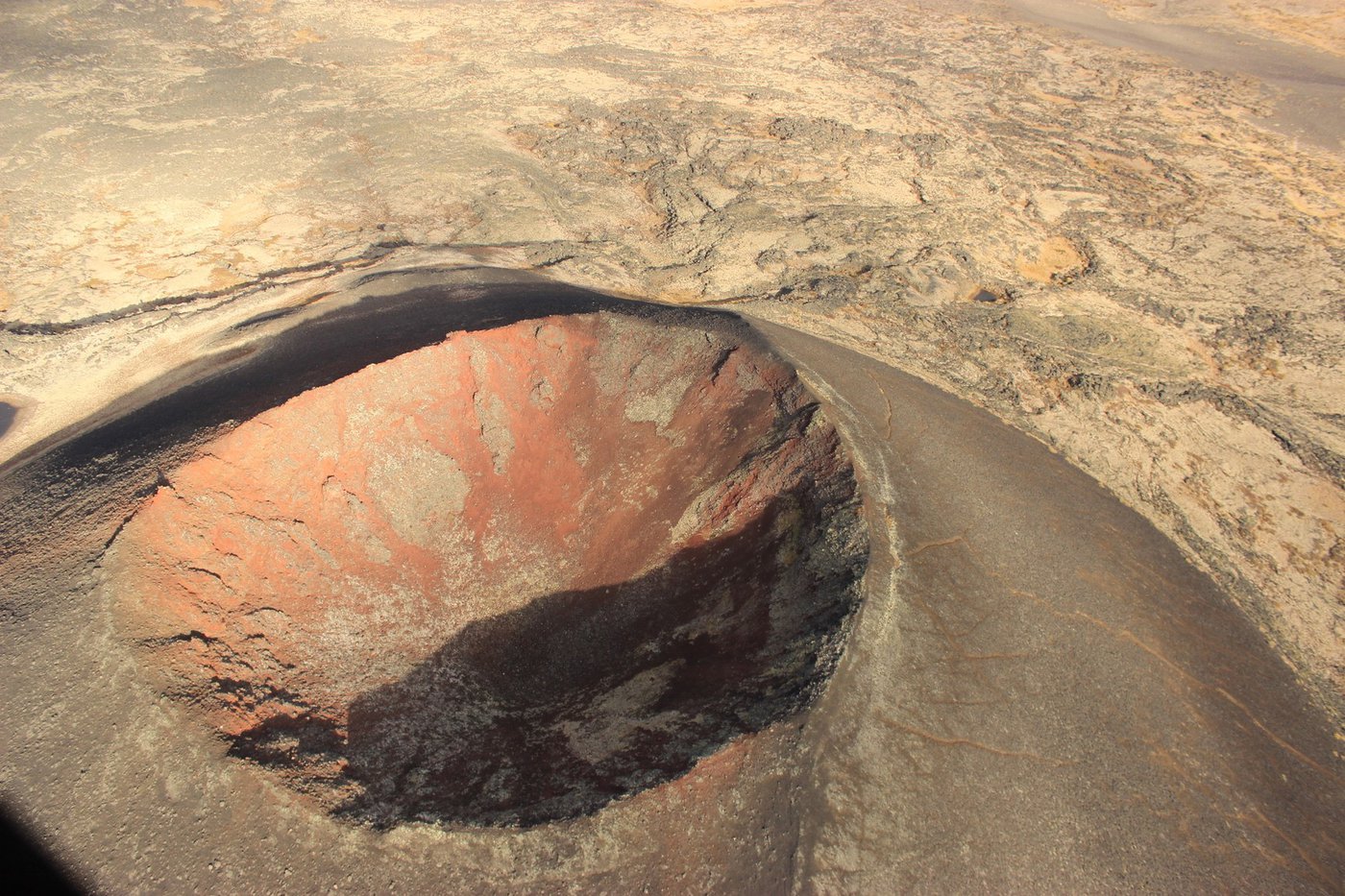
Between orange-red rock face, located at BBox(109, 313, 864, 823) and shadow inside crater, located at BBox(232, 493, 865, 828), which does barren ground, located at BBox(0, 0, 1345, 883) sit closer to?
orange-red rock face, located at BBox(109, 313, 864, 823)

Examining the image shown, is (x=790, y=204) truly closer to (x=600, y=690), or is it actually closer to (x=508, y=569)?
(x=508, y=569)

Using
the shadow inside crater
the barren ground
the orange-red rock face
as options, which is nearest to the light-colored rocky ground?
the barren ground

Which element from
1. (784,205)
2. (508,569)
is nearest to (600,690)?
(508,569)

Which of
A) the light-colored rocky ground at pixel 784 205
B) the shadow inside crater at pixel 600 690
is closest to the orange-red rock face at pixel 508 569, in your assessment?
the shadow inside crater at pixel 600 690

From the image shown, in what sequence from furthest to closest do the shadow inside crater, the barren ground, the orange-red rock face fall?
1. the barren ground
2. the orange-red rock face
3. the shadow inside crater

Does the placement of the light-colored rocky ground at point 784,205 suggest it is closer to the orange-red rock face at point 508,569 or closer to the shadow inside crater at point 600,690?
the orange-red rock face at point 508,569

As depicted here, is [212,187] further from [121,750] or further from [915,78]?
[915,78]
